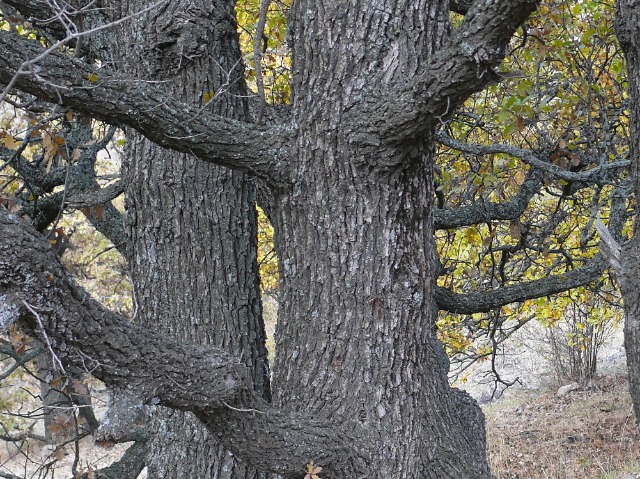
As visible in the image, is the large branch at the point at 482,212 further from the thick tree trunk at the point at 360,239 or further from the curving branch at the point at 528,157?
the thick tree trunk at the point at 360,239

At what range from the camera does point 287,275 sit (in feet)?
10.2

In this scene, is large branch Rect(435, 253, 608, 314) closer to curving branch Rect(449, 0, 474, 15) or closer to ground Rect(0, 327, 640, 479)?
curving branch Rect(449, 0, 474, 15)

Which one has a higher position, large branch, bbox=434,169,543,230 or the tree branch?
large branch, bbox=434,169,543,230

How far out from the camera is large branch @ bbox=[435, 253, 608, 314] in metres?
5.25

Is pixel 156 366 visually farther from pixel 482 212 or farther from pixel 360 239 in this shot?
pixel 482 212

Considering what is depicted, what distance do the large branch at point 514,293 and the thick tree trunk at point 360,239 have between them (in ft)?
7.65

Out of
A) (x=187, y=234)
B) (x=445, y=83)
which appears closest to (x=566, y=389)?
(x=187, y=234)

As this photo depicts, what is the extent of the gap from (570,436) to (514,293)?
561 cm

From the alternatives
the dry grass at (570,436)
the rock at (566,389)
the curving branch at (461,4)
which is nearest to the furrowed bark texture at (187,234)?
the curving branch at (461,4)

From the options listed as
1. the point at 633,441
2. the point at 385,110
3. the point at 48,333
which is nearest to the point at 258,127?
the point at 385,110

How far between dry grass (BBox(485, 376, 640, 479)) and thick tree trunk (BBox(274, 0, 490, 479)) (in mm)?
5447

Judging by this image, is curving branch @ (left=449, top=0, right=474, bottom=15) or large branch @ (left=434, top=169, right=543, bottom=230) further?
large branch @ (left=434, top=169, right=543, bottom=230)

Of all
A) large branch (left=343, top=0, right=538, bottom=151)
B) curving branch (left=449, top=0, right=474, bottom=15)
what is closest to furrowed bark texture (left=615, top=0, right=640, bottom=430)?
curving branch (left=449, top=0, right=474, bottom=15)

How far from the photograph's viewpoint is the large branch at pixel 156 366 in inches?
78.0
